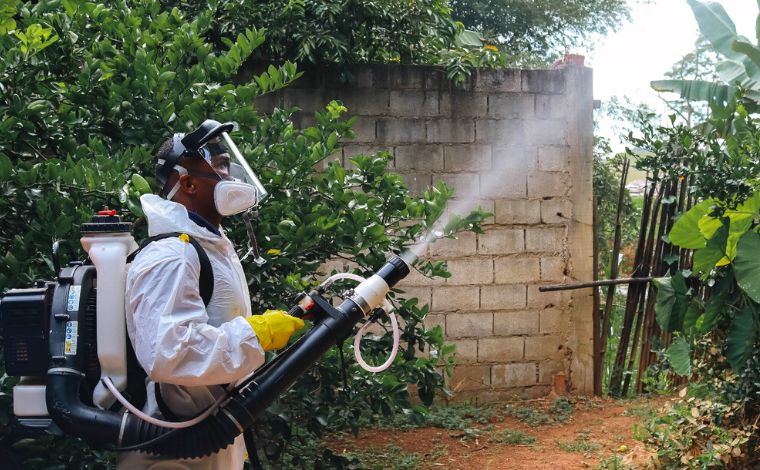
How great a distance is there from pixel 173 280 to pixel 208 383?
30 centimetres

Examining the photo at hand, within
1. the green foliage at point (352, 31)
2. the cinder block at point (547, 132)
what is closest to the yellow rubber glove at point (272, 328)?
the green foliage at point (352, 31)

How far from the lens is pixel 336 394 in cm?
402

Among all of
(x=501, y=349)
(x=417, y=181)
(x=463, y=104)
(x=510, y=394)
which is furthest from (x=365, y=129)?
(x=510, y=394)

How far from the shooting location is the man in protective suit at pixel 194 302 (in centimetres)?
242

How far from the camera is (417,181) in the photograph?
259 inches

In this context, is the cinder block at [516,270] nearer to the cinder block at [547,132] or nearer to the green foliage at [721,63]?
Result: the cinder block at [547,132]

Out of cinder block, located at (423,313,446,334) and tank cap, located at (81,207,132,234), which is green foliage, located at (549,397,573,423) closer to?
cinder block, located at (423,313,446,334)

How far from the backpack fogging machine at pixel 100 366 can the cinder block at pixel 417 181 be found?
12.8ft

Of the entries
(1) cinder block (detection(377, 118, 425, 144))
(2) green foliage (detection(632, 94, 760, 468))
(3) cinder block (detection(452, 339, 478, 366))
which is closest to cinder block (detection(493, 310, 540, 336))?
(3) cinder block (detection(452, 339, 478, 366))

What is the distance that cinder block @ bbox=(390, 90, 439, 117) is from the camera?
6.55m

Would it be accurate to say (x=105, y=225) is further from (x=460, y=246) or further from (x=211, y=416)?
(x=460, y=246)

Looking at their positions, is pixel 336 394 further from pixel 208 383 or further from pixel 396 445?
pixel 396 445

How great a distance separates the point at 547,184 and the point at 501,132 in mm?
540

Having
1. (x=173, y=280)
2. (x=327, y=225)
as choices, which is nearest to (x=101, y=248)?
(x=173, y=280)
